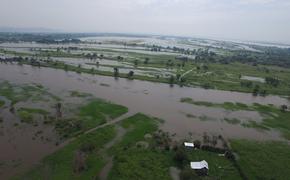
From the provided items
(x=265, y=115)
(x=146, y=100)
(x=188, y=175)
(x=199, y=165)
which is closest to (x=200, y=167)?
(x=199, y=165)

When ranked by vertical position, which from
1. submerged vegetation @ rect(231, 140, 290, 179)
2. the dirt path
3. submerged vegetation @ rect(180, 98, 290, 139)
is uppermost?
the dirt path

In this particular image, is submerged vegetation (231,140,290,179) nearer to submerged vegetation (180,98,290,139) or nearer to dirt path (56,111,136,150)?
submerged vegetation (180,98,290,139)

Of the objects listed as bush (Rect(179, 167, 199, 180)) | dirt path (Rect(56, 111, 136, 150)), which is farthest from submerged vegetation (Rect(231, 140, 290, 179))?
dirt path (Rect(56, 111, 136, 150))

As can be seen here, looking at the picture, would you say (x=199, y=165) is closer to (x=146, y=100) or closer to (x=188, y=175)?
(x=188, y=175)

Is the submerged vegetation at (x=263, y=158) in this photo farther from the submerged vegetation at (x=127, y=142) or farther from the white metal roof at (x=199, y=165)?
the white metal roof at (x=199, y=165)

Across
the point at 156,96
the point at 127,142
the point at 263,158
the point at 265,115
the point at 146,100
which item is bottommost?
the point at 263,158

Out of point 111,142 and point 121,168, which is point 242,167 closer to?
point 121,168

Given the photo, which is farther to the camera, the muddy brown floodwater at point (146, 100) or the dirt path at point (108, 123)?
the muddy brown floodwater at point (146, 100)

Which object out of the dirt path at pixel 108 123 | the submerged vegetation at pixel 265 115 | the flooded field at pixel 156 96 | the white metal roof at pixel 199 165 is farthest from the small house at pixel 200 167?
the submerged vegetation at pixel 265 115
